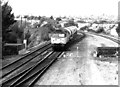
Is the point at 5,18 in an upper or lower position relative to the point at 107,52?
upper

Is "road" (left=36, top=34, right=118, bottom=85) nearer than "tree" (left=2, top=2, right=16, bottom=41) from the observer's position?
Yes

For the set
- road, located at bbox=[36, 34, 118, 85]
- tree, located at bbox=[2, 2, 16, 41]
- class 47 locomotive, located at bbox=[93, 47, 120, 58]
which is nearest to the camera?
road, located at bbox=[36, 34, 118, 85]

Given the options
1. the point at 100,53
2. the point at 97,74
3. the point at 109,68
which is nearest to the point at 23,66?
the point at 97,74

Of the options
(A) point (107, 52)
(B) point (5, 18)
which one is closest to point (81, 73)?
(A) point (107, 52)

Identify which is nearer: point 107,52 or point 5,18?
point 107,52

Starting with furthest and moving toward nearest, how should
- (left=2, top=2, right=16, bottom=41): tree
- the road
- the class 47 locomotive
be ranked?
(left=2, top=2, right=16, bottom=41): tree < the class 47 locomotive < the road

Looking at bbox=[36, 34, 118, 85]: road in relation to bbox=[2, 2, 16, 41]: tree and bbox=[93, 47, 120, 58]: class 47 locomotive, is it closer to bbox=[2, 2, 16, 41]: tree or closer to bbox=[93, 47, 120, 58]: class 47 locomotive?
bbox=[93, 47, 120, 58]: class 47 locomotive

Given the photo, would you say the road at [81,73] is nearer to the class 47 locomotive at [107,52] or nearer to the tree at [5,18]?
the class 47 locomotive at [107,52]

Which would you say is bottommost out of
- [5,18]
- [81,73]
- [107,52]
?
[81,73]

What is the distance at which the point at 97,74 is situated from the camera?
15180mm

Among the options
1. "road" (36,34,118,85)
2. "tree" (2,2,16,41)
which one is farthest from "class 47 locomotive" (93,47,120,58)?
"tree" (2,2,16,41)

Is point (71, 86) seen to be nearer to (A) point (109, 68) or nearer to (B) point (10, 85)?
(B) point (10, 85)

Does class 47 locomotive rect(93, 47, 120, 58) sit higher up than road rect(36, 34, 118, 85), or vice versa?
class 47 locomotive rect(93, 47, 120, 58)

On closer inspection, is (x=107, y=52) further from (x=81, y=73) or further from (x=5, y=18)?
(x=5, y=18)
